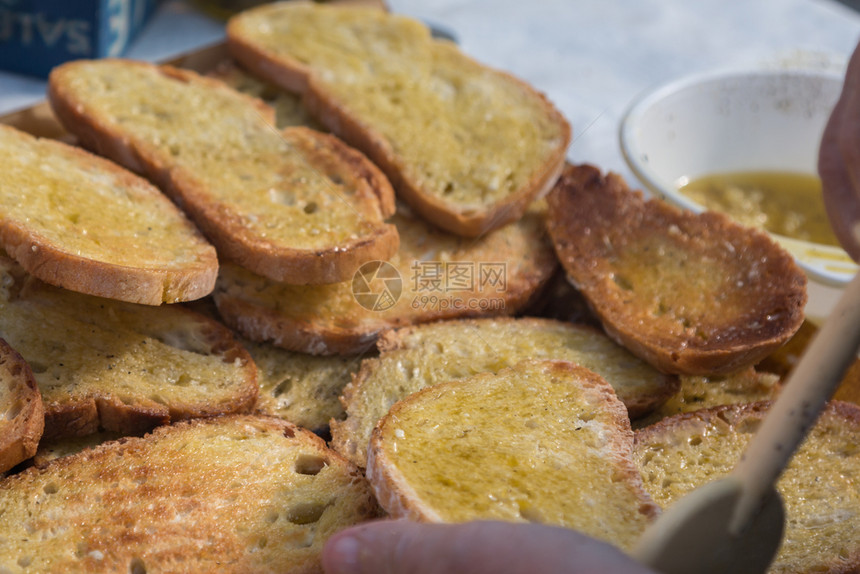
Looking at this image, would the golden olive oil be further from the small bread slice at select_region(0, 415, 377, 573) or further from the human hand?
the small bread slice at select_region(0, 415, 377, 573)

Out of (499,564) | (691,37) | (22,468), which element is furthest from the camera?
(691,37)

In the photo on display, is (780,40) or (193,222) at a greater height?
(780,40)

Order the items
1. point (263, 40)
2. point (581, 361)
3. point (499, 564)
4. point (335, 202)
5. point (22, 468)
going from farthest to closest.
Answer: point (263, 40), point (335, 202), point (581, 361), point (22, 468), point (499, 564)

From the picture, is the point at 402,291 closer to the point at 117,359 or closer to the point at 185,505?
the point at 117,359

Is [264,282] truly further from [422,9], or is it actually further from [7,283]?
[422,9]

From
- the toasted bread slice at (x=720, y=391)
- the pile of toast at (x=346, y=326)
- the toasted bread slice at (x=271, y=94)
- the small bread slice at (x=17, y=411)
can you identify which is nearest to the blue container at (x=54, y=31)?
the toasted bread slice at (x=271, y=94)

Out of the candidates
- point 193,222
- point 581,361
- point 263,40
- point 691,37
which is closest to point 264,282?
point 193,222
